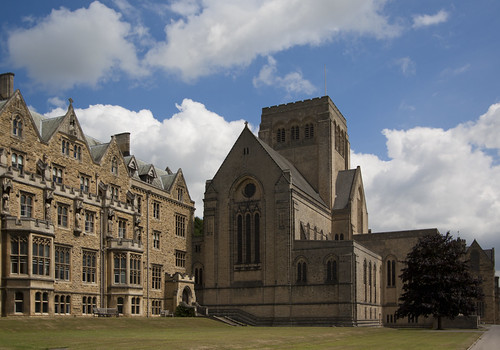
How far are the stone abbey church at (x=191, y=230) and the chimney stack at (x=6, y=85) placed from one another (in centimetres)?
11

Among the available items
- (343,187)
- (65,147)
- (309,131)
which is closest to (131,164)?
(65,147)

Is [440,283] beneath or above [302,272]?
beneath

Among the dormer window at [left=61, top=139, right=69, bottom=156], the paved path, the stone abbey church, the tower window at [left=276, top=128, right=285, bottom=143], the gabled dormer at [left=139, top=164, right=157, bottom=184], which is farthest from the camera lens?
the tower window at [left=276, top=128, right=285, bottom=143]

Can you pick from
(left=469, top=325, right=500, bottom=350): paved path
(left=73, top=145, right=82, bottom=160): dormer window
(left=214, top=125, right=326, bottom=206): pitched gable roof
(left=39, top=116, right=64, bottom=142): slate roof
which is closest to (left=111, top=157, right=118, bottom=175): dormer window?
(left=73, top=145, right=82, bottom=160): dormer window

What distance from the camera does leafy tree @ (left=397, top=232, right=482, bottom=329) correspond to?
56875 millimetres

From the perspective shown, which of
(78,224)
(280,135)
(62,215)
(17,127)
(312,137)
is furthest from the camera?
(280,135)

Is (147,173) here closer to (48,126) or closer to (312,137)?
(48,126)

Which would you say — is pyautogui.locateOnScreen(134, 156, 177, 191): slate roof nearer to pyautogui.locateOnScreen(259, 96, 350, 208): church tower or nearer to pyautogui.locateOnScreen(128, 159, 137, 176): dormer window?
pyautogui.locateOnScreen(128, 159, 137, 176): dormer window

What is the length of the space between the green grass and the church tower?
98.1ft

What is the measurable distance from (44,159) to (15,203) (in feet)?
18.6

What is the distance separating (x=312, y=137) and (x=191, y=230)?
70.6ft

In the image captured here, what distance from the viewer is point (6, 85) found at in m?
50.5

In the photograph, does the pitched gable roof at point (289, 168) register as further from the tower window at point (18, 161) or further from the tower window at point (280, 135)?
the tower window at point (18, 161)

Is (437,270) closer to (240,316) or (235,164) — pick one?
(240,316)
